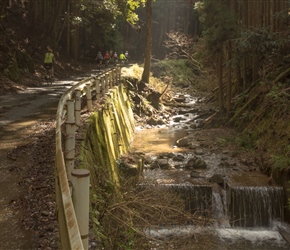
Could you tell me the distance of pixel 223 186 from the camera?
47.1 feet

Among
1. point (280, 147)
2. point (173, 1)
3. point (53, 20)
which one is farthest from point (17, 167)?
point (173, 1)

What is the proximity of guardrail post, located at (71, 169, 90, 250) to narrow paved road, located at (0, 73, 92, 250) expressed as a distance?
1755 millimetres

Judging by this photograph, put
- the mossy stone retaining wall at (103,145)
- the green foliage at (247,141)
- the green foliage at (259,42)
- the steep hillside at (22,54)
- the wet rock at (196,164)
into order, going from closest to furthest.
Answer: the mossy stone retaining wall at (103,145) → the wet rock at (196,164) → the green foliage at (247,141) → the green foliage at (259,42) → the steep hillside at (22,54)

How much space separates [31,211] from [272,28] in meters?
19.8

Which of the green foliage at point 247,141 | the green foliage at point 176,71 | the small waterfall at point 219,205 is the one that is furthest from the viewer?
the green foliage at point 176,71

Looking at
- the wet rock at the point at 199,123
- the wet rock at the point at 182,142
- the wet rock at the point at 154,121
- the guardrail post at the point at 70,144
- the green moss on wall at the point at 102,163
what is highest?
the guardrail post at the point at 70,144

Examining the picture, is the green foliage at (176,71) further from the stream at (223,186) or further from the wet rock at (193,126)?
the stream at (223,186)

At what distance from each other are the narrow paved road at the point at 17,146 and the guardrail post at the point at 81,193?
1755mm

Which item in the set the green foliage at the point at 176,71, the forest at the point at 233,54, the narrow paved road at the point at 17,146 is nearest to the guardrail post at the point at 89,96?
the narrow paved road at the point at 17,146

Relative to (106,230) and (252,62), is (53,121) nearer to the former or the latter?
(106,230)

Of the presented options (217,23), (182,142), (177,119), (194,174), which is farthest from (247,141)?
(177,119)

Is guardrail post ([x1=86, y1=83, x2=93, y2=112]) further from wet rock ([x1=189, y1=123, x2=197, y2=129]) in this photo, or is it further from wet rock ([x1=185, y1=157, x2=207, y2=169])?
wet rock ([x1=189, y1=123, x2=197, y2=129])

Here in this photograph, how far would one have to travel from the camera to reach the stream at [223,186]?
1255 cm

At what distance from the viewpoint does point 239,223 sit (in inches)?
532
